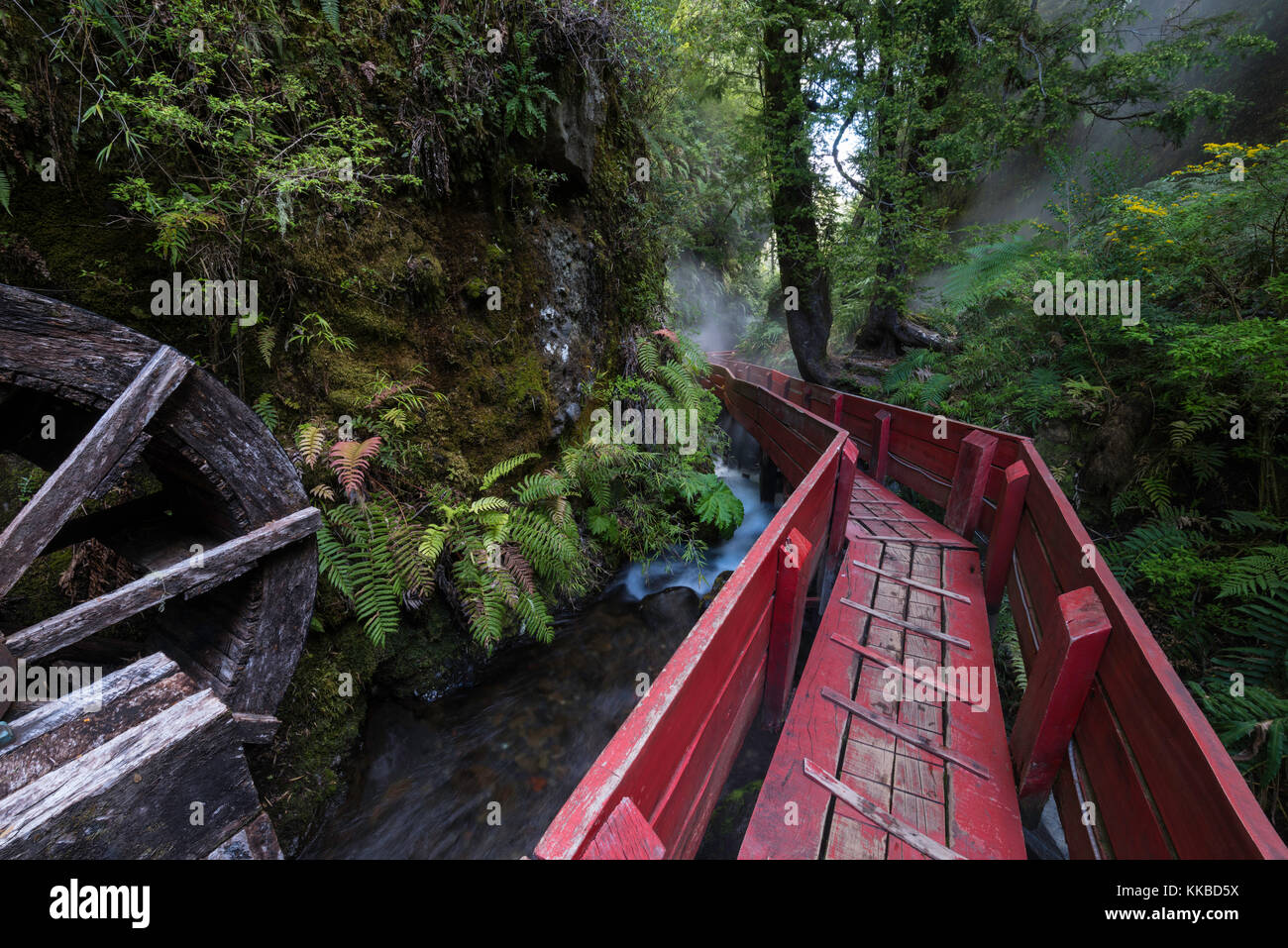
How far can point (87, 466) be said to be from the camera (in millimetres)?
2264

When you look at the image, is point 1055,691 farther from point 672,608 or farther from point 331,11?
point 331,11

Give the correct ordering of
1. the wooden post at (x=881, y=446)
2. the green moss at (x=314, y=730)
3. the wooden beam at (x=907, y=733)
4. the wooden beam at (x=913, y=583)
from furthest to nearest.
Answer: the wooden post at (x=881, y=446), the wooden beam at (x=913, y=583), the green moss at (x=314, y=730), the wooden beam at (x=907, y=733)

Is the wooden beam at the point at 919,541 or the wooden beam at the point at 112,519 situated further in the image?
the wooden beam at the point at 919,541

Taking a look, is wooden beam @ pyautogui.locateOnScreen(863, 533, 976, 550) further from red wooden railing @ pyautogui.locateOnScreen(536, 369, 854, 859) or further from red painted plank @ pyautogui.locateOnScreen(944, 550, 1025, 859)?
red painted plank @ pyautogui.locateOnScreen(944, 550, 1025, 859)

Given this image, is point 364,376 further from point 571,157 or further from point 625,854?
point 625,854

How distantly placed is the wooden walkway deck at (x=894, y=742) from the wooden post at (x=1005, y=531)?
0.13m

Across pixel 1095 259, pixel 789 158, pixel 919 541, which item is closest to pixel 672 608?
pixel 919 541

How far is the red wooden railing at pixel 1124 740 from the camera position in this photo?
1.01 metres

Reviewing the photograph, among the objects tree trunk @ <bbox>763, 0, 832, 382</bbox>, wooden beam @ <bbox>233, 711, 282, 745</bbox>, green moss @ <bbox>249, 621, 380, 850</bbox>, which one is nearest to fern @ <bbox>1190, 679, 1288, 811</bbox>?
wooden beam @ <bbox>233, 711, 282, 745</bbox>

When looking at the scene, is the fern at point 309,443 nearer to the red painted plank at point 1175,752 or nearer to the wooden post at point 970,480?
the red painted plank at point 1175,752

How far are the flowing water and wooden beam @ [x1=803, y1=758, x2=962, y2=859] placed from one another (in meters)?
2.30

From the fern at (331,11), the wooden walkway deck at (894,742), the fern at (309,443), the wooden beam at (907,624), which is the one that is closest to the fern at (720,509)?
the wooden walkway deck at (894,742)
